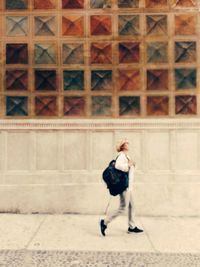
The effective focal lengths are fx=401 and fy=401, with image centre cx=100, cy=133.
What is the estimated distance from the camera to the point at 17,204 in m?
8.13

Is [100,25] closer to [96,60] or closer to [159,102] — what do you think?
[96,60]

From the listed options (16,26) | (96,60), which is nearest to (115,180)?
(96,60)

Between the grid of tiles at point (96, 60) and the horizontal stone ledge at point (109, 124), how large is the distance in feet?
0.45

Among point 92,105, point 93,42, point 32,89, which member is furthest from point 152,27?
point 32,89

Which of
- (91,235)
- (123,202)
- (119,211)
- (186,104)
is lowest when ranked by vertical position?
(91,235)

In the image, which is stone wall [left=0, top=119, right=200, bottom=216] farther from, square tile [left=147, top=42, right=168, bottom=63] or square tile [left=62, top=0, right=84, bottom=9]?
square tile [left=62, top=0, right=84, bottom=9]

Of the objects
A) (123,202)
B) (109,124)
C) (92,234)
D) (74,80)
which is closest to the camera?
(123,202)

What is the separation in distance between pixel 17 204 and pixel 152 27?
454 centimetres

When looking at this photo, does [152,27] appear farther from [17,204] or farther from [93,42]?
[17,204]

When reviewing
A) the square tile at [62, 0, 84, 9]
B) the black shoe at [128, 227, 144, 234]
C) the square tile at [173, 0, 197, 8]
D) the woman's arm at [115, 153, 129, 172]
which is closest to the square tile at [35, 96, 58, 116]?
the square tile at [62, 0, 84, 9]

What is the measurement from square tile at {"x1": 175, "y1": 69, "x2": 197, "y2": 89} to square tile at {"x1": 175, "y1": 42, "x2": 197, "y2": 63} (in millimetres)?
206

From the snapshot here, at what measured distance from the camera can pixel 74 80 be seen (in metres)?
8.30

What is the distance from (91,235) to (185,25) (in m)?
4.60

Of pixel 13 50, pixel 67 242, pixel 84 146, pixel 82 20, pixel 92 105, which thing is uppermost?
pixel 82 20
